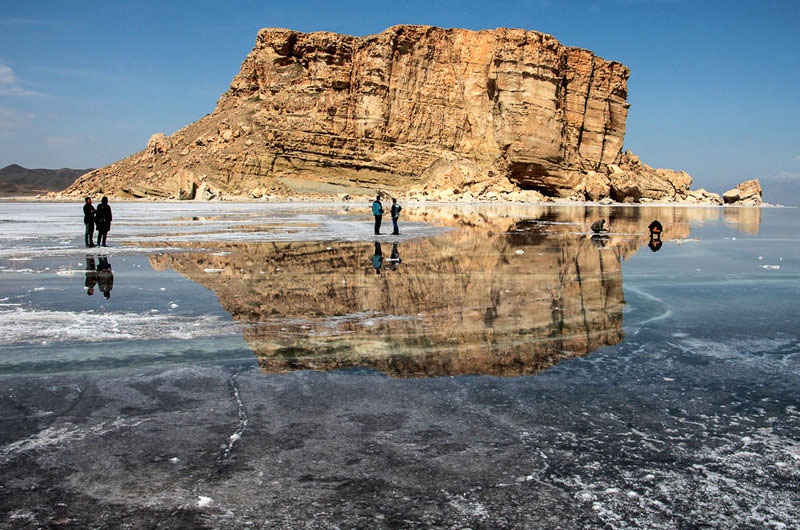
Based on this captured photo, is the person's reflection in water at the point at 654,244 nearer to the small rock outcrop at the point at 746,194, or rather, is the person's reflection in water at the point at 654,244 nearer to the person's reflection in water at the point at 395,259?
the person's reflection in water at the point at 395,259

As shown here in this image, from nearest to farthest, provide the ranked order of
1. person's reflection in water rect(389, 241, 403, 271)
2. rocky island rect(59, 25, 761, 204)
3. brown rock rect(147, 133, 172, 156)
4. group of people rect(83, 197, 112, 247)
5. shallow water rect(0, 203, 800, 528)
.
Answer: shallow water rect(0, 203, 800, 528) < person's reflection in water rect(389, 241, 403, 271) < group of people rect(83, 197, 112, 247) < rocky island rect(59, 25, 761, 204) < brown rock rect(147, 133, 172, 156)

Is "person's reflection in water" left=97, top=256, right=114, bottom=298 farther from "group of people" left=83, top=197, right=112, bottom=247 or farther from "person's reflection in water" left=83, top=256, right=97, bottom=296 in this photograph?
"group of people" left=83, top=197, right=112, bottom=247

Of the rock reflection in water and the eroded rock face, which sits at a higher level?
the eroded rock face

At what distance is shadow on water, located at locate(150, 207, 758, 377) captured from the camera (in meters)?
5.60

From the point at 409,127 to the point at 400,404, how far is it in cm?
6439

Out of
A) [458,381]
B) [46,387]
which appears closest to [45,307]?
[46,387]

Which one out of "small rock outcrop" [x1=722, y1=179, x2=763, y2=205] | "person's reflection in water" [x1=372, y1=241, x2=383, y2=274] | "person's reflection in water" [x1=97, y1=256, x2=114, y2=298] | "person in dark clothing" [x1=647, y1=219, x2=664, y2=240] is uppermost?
"small rock outcrop" [x1=722, y1=179, x2=763, y2=205]

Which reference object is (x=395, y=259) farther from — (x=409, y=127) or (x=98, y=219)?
(x=409, y=127)

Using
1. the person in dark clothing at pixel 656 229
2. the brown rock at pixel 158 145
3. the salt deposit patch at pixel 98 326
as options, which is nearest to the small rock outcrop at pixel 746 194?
the person in dark clothing at pixel 656 229

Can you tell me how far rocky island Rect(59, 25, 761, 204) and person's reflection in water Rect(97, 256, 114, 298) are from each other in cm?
4734

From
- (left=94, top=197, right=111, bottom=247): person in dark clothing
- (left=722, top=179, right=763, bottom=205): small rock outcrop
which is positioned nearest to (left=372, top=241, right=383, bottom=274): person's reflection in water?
(left=94, top=197, right=111, bottom=247): person in dark clothing

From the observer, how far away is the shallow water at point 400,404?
9.79 ft

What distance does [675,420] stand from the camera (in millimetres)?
4035

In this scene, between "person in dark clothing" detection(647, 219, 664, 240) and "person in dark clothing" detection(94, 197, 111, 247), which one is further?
"person in dark clothing" detection(647, 219, 664, 240)
